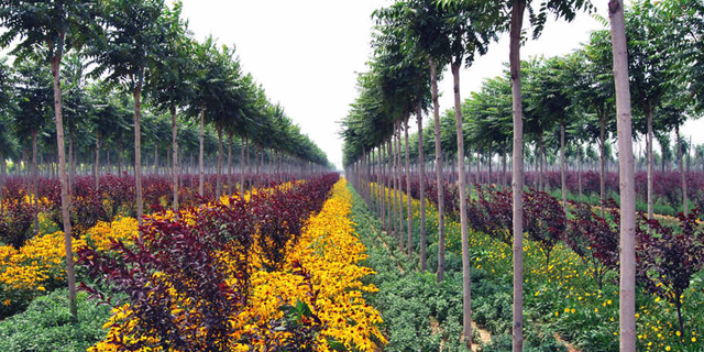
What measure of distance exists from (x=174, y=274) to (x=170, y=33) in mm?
7006

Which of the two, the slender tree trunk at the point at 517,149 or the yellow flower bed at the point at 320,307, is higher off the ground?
the slender tree trunk at the point at 517,149

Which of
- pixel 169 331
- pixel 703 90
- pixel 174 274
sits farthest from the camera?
pixel 703 90

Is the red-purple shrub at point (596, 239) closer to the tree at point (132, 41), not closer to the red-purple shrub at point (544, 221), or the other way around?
the red-purple shrub at point (544, 221)

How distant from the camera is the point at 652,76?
792 centimetres

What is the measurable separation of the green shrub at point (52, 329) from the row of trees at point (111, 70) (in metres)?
0.32

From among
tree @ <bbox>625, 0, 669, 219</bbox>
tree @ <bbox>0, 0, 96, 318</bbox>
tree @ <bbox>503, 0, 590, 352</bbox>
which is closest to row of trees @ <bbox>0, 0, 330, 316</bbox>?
tree @ <bbox>0, 0, 96, 318</bbox>

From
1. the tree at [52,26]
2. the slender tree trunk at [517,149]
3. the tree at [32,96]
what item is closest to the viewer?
the slender tree trunk at [517,149]

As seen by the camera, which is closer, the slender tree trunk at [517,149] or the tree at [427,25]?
the slender tree trunk at [517,149]

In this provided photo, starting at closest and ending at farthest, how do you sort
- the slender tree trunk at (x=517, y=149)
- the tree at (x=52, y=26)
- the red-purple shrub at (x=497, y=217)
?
1. the slender tree trunk at (x=517, y=149)
2. the tree at (x=52, y=26)
3. the red-purple shrub at (x=497, y=217)

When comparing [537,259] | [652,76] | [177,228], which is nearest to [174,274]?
[177,228]

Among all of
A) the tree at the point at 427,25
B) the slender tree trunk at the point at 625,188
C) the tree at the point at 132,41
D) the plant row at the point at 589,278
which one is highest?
the tree at the point at 132,41

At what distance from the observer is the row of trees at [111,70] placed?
5.69 m

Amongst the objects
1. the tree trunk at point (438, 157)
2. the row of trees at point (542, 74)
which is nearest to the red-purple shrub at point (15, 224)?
the row of trees at point (542, 74)

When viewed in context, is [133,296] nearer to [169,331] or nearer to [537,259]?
[169,331]
